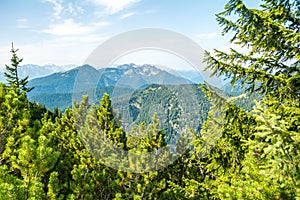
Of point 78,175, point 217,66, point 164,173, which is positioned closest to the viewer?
point 217,66

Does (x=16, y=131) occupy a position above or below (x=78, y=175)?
above

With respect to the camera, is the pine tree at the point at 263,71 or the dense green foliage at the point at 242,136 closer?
the dense green foliage at the point at 242,136

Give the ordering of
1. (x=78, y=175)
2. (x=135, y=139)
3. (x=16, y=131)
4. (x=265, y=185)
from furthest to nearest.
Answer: (x=135, y=139), (x=16, y=131), (x=78, y=175), (x=265, y=185)

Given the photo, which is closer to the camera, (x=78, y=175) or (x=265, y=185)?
(x=265, y=185)

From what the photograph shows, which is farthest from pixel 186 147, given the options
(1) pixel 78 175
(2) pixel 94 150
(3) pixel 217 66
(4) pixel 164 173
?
(3) pixel 217 66

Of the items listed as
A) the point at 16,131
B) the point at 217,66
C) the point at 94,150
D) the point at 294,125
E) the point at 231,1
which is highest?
the point at 231,1

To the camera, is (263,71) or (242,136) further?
(242,136)

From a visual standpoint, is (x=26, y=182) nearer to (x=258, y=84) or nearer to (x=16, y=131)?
(x=16, y=131)

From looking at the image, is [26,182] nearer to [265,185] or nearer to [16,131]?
[16,131]

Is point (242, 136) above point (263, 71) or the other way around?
the other way around

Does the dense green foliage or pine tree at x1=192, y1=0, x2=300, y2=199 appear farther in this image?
pine tree at x1=192, y1=0, x2=300, y2=199

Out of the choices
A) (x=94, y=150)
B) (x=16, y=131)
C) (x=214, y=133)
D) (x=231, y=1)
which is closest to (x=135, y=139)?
(x=94, y=150)

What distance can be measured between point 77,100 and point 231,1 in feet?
35.0

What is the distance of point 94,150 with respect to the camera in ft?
34.9
